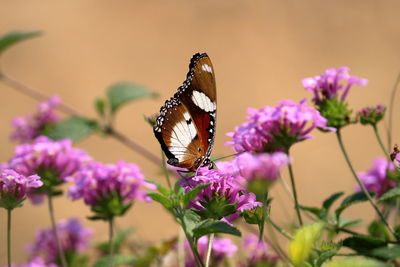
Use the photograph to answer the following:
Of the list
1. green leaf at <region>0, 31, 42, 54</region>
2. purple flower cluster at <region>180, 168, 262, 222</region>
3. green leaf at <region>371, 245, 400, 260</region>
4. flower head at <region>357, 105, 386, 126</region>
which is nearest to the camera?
green leaf at <region>371, 245, 400, 260</region>

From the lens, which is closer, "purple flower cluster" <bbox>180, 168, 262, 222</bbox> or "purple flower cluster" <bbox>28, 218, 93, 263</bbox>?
"purple flower cluster" <bbox>180, 168, 262, 222</bbox>

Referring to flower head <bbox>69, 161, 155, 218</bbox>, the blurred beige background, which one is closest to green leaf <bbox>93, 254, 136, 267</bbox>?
flower head <bbox>69, 161, 155, 218</bbox>

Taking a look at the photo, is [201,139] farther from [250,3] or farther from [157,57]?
[250,3]

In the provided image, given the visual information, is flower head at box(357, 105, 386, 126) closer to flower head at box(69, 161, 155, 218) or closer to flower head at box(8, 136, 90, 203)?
flower head at box(69, 161, 155, 218)

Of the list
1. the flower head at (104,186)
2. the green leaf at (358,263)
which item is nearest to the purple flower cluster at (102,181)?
the flower head at (104,186)

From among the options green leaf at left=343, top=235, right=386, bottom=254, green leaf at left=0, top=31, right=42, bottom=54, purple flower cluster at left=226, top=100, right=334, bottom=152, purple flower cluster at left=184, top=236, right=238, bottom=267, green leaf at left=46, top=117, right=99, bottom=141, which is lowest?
purple flower cluster at left=184, top=236, right=238, bottom=267

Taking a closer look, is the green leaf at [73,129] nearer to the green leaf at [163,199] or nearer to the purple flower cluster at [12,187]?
the purple flower cluster at [12,187]

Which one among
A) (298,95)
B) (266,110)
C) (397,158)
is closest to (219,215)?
(266,110)

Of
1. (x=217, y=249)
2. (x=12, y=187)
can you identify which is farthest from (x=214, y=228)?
(x=217, y=249)
